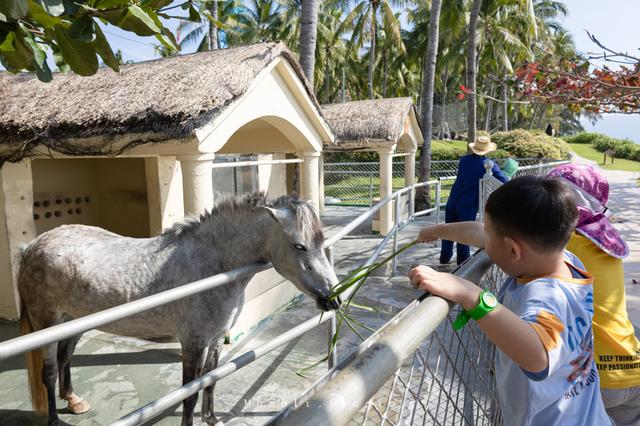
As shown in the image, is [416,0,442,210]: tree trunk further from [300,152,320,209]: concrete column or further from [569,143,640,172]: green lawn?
[569,143,640,172]: green lawn

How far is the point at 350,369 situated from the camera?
0.82m

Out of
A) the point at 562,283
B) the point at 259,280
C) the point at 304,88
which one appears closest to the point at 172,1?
the point at 562,283

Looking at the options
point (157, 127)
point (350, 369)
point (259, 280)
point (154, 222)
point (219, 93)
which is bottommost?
point (259, 280)

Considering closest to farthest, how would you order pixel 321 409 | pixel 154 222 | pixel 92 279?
1. pixel 321 409
2. pixel 92 279
3. pixel 154 222

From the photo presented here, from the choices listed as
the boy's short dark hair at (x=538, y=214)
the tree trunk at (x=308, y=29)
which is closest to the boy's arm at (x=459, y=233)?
the boy's short dark hair at (x=538, y=214)

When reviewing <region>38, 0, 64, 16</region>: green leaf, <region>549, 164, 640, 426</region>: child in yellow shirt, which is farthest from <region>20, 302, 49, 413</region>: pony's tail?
<region>549, 164, 640, 426</region>: child in yellow shirt

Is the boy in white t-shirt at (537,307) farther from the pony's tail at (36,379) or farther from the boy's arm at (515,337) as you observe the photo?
the pony's tail at (36,379)

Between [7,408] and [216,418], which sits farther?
[7,408]

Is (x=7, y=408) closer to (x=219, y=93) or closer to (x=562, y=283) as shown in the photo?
(x=219, y=93)

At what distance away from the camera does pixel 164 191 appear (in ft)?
21.4

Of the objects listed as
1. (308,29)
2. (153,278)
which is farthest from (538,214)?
(308,29)

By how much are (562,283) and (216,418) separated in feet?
9.39

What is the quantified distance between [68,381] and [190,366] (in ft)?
4.67

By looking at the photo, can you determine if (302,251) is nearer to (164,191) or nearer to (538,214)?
(538,214)
